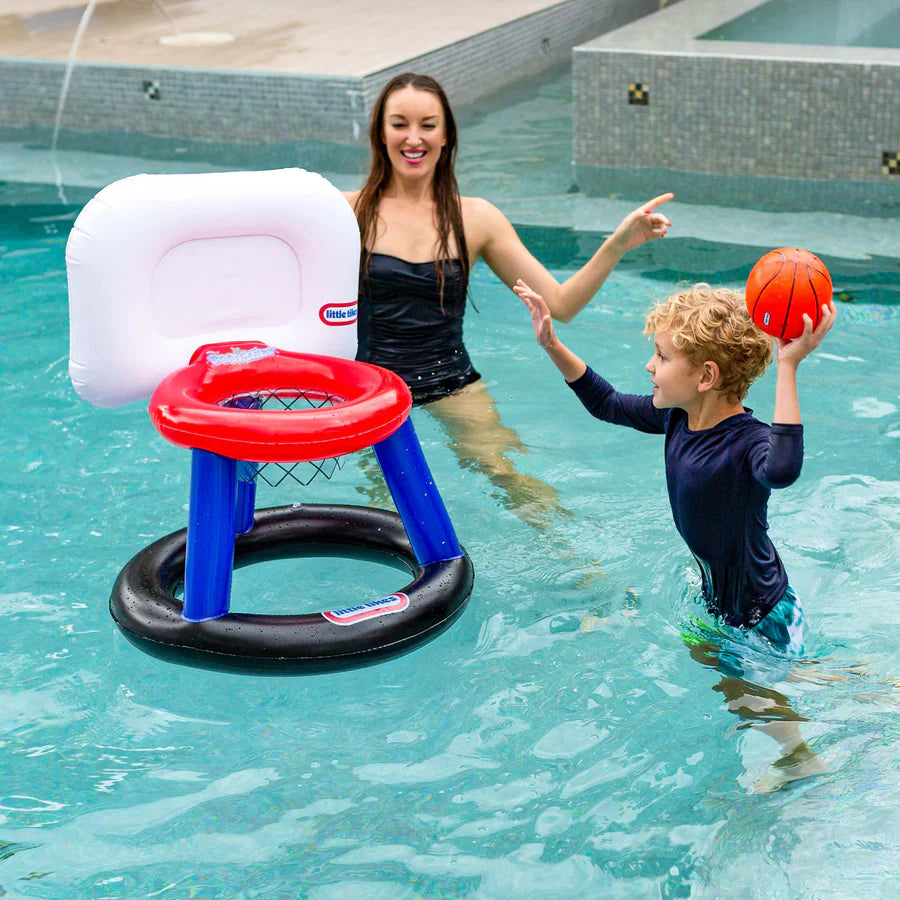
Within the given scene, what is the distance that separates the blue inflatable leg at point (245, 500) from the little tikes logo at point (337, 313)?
49 cm

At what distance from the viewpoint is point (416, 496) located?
326 cm

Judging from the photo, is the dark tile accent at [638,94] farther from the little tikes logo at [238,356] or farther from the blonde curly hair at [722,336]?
the blonde curly hair at [722,336]

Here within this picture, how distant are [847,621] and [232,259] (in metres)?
1.94

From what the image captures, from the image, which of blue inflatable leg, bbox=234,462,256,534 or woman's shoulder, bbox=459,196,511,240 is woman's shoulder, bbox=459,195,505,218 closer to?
woman's shoulder, bbox=459,196,511,240

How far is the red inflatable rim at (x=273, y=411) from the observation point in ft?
9.50

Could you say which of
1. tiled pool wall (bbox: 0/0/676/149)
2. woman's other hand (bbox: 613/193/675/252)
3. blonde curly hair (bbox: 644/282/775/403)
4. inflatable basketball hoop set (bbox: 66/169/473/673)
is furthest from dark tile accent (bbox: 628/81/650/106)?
blonde curly hair (bbox: 644/282/775/403)

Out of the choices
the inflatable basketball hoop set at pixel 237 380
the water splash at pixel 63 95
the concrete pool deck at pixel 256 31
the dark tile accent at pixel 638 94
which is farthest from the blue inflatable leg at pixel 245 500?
the concrete pool deck at pixel 256 31

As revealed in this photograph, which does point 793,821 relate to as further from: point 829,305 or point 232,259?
point 232,259

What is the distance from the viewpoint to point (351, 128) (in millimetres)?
8156

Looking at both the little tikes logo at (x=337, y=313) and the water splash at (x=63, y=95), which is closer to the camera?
the little tikes logo at (x=337, y=313)

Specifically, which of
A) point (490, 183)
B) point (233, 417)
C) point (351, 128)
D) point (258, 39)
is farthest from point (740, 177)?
point (233, 417)

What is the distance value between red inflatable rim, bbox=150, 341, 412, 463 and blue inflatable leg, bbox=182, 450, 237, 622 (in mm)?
63

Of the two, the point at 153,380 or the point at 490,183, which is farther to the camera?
the point at 490,183

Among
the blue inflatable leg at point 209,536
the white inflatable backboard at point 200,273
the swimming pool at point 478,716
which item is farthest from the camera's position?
the white inflatable backboard at point 200,273
